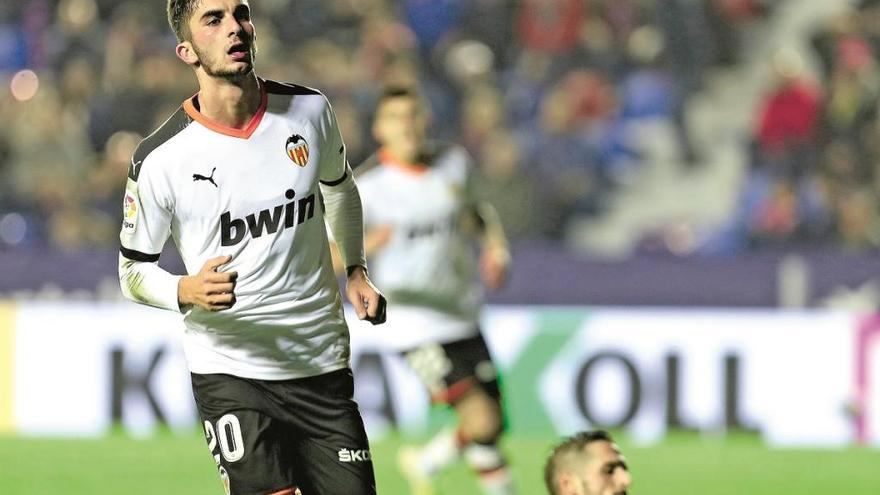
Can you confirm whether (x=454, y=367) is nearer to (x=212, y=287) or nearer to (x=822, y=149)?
(x=212, y=287)

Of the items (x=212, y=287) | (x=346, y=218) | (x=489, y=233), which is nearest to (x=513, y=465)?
(x=489, y=233)

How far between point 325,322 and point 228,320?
1.02ft

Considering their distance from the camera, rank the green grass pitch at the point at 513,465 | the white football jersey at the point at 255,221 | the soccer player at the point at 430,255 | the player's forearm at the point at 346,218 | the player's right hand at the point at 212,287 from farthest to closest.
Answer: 1. the green grass pitch at the point at 513,465
2. the soccer player at the point at 430,255
3. the player's forearm at the point at 346,218
4. the white football jersey at the point at 255,221
5. the player's right hand at the point at 212,287

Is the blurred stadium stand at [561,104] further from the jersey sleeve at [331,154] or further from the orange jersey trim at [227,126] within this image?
the orange jersey trim at [227,126]

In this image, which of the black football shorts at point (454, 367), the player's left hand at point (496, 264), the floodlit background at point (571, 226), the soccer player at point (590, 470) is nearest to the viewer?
the soccer player at point (590, 470)

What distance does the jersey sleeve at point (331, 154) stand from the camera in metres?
5.32

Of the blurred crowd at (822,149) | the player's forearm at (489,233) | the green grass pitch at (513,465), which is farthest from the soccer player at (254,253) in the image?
the blurred crowd at (822,149)

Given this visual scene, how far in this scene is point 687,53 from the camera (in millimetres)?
15438

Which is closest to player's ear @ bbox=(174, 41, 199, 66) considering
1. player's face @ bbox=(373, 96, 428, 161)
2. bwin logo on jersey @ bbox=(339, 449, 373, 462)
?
bwin logo on jersey @ bbox=(339, 449, 373, 462)

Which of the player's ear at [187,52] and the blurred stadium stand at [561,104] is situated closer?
the player's ear at [187,52]

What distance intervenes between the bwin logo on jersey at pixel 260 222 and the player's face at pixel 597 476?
1.12m

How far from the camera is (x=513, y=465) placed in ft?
35.3

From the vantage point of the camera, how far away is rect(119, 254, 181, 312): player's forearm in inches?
197

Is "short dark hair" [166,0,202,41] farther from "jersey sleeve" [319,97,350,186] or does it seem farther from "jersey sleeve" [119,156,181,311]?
"jersey sleeve" [319,97,350,186]
